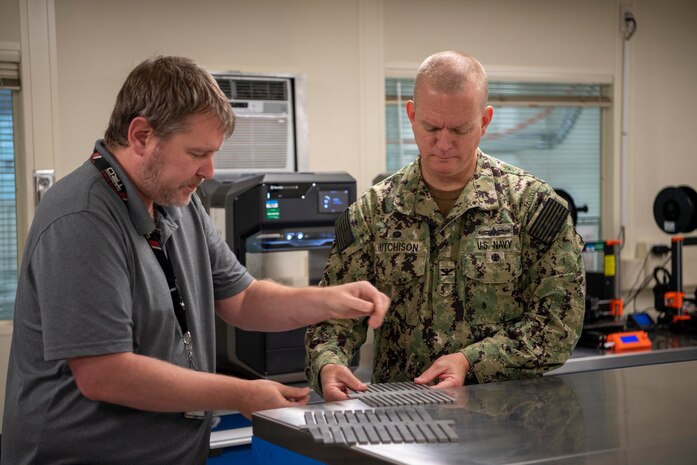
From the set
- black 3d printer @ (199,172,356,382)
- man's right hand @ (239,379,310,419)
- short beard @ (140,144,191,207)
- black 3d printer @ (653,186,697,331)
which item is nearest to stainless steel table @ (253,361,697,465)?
man's right hand @ (239,379,310,419)

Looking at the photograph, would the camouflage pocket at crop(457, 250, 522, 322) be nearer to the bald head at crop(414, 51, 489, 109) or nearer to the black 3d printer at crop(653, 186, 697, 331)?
the bald head at crop(414, 51, 489, 109)

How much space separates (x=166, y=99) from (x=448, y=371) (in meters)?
0.90

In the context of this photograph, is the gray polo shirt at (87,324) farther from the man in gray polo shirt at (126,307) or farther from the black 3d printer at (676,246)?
the black 3d printer at (676,246)

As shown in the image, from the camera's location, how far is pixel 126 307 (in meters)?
1.55

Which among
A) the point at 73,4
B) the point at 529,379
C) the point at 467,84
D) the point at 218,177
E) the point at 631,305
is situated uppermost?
the point at 73,4

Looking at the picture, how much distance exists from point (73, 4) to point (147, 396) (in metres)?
2.86

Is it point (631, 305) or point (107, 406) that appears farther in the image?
point (631, 305)

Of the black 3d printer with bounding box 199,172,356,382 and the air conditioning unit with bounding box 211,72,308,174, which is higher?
the air conditioning unit with bounding box 211,72,308,174

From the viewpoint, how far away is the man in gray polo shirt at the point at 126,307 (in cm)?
151

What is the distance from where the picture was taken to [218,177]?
148 inches

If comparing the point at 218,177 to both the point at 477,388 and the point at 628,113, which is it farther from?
the point at 628,113

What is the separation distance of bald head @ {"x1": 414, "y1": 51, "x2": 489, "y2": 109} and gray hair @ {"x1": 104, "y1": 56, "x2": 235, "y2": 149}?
545 mm

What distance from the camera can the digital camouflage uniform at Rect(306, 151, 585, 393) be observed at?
78.0 inches

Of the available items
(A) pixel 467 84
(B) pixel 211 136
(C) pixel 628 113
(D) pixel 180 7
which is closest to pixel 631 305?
(C) pixel 628 113
